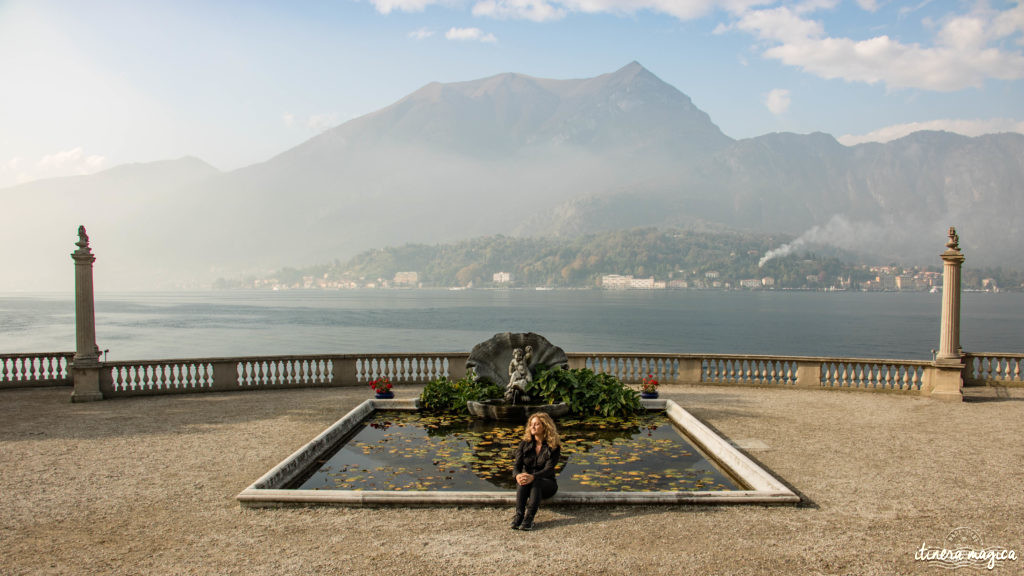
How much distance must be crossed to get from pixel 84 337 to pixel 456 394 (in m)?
9.64

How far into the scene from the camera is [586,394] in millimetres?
14641

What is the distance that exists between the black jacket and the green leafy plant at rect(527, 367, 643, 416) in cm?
630

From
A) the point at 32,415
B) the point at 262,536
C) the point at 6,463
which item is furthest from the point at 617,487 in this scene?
the point at 32,415

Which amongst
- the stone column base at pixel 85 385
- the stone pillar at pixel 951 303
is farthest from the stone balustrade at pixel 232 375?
the stone pillar at pixel 951 303

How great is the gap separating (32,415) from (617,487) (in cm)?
1309

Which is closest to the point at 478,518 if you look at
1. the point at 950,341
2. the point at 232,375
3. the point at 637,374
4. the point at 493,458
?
the point at 493,458

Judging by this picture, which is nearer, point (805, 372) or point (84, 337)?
point (84, 337)

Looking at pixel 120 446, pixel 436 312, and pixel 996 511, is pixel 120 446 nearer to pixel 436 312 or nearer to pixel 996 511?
pixel 996 511

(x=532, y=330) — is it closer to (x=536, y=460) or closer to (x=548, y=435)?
(x=548, y=435)

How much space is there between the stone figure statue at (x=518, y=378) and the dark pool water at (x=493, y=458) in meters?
0.86

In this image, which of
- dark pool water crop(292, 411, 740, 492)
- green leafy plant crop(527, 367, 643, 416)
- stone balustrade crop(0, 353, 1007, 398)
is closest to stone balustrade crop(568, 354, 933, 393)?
stone balustrade crop(0, 353, 1007, 398)

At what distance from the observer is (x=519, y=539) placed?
7.27 m

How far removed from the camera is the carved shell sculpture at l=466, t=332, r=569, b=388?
614 inches

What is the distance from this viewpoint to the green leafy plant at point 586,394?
14531mm
